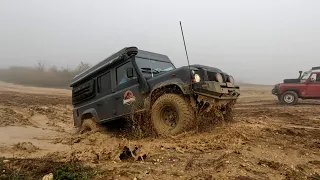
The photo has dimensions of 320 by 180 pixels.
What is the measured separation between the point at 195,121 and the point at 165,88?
96 cm

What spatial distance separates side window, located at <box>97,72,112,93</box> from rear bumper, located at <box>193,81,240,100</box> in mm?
2729

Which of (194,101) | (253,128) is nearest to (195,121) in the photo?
(194,101)

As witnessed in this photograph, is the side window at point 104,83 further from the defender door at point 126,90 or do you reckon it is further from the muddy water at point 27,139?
the muddy water at point 27,139

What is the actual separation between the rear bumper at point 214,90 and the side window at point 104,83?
2729mm

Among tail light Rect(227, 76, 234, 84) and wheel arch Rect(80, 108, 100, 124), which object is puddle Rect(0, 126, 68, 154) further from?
tail light Rect(227, 76, 234, 84)

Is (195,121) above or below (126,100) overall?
below

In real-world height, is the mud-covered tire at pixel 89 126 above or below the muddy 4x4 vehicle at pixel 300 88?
below

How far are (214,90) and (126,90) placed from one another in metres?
2.14

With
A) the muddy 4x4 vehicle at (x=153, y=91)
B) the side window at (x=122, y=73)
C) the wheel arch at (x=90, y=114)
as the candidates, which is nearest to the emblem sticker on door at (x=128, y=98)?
the muddy 4x4 vehicle at (x=153, y=91)

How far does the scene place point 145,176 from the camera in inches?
144

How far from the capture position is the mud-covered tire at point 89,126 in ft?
26.6

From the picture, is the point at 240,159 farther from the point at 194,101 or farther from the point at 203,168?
the point at 194,101

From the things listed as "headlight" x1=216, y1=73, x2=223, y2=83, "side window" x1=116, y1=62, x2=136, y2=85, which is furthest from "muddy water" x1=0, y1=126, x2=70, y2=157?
"headlight" x1=216, y1=73, x2=223, y2=83

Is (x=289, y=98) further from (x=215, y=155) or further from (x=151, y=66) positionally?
(x=215, y=155)
